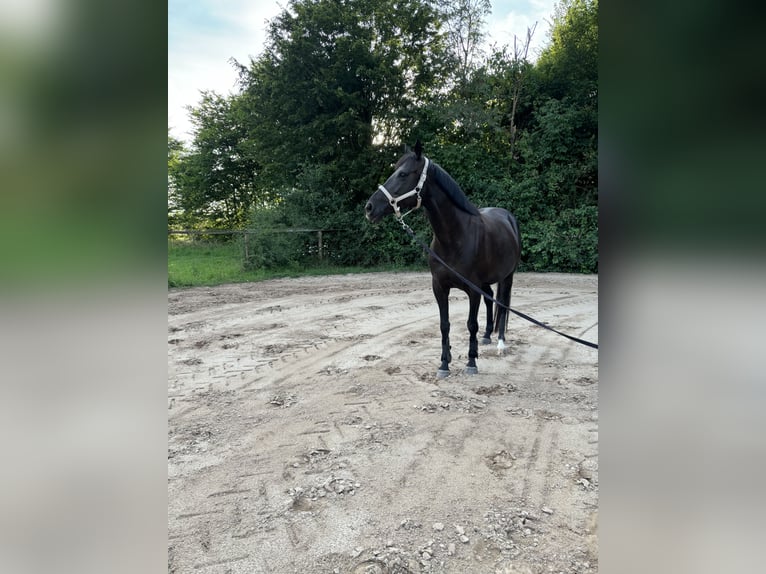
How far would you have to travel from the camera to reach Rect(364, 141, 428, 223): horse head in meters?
3.58

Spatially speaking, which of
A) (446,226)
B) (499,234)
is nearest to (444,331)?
(446,226)

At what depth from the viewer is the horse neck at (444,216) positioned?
12.2ft

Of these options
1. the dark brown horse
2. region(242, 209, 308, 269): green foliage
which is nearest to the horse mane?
the dark brown horse

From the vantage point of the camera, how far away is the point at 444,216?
3.76m

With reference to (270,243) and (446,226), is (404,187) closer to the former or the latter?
(446,226)

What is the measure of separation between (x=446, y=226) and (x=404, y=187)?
522mm

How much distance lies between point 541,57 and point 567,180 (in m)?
5.48

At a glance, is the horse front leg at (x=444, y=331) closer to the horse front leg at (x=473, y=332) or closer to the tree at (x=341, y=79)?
the horse front leg at (x=473, y=332)

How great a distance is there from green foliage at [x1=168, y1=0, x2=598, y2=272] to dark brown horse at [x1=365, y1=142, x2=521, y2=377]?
8223 mm

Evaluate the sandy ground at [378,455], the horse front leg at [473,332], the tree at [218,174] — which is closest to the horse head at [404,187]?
the horse front leg at [473,332]

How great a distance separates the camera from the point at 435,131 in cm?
1421
